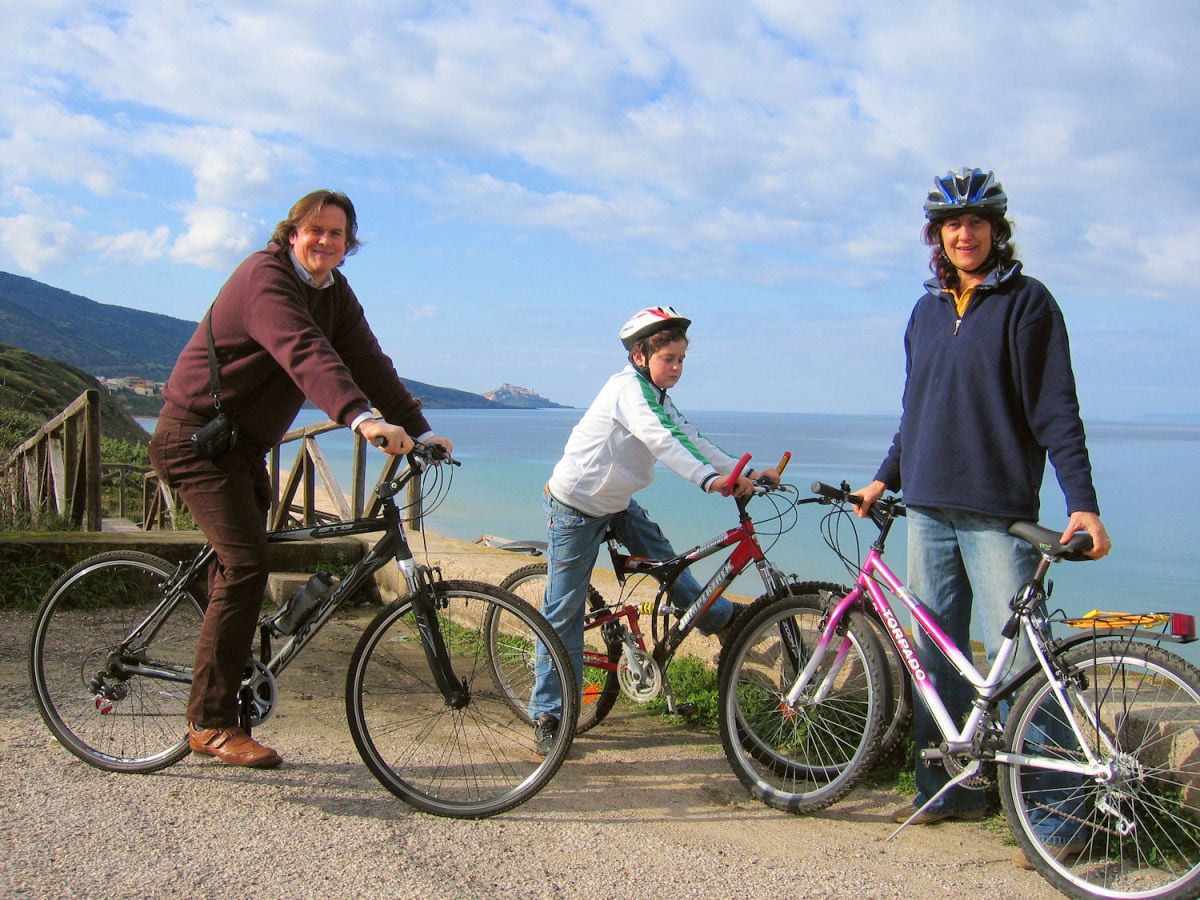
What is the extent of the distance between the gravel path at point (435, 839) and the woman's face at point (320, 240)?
190 cm

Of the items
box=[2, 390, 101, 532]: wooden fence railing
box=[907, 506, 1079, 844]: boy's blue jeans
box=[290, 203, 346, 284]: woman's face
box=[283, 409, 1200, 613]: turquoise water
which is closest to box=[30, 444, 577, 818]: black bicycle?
box=[290, 203, 346, 284]: woman's face

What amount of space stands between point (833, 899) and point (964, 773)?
618 millimetres

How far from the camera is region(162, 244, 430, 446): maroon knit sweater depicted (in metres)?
3.43

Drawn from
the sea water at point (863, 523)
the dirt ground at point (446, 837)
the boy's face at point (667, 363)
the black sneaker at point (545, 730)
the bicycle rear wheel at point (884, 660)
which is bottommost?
the sea water at point (863, 523)

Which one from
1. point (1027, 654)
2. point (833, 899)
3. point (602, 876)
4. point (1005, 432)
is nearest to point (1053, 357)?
point (1005, 432)

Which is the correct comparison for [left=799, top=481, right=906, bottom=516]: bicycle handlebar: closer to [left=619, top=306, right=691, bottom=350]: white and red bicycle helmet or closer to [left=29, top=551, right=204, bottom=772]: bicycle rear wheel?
[left=619, top=306, right=691, bottom=350]: white and red bicycle helmet

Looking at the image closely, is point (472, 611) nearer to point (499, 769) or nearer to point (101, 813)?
point (499, 769)

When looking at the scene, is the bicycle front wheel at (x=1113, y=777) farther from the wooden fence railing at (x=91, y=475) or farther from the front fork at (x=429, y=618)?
the wooden fence railing at (x=91, y=475)

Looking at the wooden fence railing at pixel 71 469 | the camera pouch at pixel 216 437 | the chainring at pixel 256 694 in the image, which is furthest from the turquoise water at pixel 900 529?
the camera pouch at pixel 216 437

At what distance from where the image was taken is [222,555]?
369 centimetres

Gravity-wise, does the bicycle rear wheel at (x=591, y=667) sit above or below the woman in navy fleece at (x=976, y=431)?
below

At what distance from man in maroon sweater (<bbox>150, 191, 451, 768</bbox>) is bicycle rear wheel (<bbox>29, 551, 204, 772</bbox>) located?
0.24 metres

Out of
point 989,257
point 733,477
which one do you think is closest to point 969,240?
point 989,257

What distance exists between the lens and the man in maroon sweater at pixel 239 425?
3.67 m
